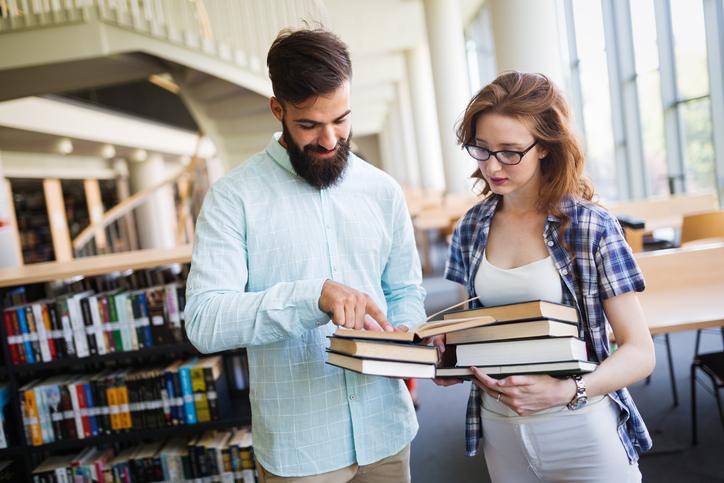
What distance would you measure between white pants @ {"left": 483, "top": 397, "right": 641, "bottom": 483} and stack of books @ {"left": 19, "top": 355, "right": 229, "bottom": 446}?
1806 millimetres

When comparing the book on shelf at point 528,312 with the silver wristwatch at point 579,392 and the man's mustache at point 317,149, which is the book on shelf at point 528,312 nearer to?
the silver wristwatch at point 579,392

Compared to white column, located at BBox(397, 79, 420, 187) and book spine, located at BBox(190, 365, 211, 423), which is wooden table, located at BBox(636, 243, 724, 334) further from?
white column, located at BBox(397, 79, 420, 187)

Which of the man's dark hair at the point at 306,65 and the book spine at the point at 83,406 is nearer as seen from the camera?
the man's dark hair at the point at 306,65

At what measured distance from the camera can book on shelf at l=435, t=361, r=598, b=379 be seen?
1.03 meters

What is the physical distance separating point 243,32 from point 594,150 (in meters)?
5.30

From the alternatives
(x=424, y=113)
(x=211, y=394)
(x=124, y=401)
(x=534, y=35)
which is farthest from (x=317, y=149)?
(x=424, y=113)

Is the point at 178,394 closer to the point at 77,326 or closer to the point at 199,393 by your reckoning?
the point at 199,393

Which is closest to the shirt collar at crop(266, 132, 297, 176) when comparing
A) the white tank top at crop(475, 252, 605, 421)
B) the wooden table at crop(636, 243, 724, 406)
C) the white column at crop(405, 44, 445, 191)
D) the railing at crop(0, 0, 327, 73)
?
the white tank top at crop(475, 252, 605, 421)

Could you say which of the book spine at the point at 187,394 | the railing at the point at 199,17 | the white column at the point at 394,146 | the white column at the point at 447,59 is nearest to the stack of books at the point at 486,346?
the book spine at the point at 187,394

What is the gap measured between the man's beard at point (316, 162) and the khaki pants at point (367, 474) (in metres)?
0.66

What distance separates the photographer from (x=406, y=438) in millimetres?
1308

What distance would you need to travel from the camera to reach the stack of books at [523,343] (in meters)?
1.03

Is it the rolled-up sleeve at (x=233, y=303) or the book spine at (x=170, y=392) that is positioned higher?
the rolled-up sleeve at (x=233, y=303)

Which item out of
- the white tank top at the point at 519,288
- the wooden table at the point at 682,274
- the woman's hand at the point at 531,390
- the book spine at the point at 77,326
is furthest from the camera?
the book spine at the point at 77,326
